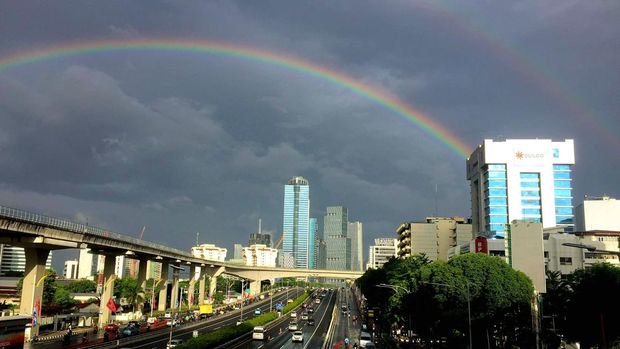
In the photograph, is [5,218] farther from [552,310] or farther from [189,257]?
[189,257]

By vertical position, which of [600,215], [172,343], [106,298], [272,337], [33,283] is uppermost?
[600,215]

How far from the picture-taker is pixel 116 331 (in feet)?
277

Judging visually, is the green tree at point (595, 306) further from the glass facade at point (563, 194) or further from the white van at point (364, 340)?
the glass facade at point (563, 194)

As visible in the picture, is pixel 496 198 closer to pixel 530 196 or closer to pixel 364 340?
pixel 530 196

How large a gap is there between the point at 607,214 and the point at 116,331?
13528cm

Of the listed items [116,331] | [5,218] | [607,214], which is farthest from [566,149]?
[5,218]

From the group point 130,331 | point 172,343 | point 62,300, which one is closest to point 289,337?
point 130,331

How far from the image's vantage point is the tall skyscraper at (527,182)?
6890 inches

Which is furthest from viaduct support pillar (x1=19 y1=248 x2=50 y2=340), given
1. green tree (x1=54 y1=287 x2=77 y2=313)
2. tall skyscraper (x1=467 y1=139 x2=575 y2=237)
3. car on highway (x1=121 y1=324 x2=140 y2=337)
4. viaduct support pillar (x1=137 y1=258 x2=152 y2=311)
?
tall skyscraper (x1=467 y1=139 x2=575 y2=237)

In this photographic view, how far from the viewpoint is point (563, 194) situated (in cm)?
17638

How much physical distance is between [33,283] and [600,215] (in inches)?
5748

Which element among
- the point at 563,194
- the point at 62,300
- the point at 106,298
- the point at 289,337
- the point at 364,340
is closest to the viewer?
the point at 364,340

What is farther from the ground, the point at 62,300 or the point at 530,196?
the point at 530,196

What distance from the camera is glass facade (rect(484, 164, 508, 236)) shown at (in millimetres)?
176750
